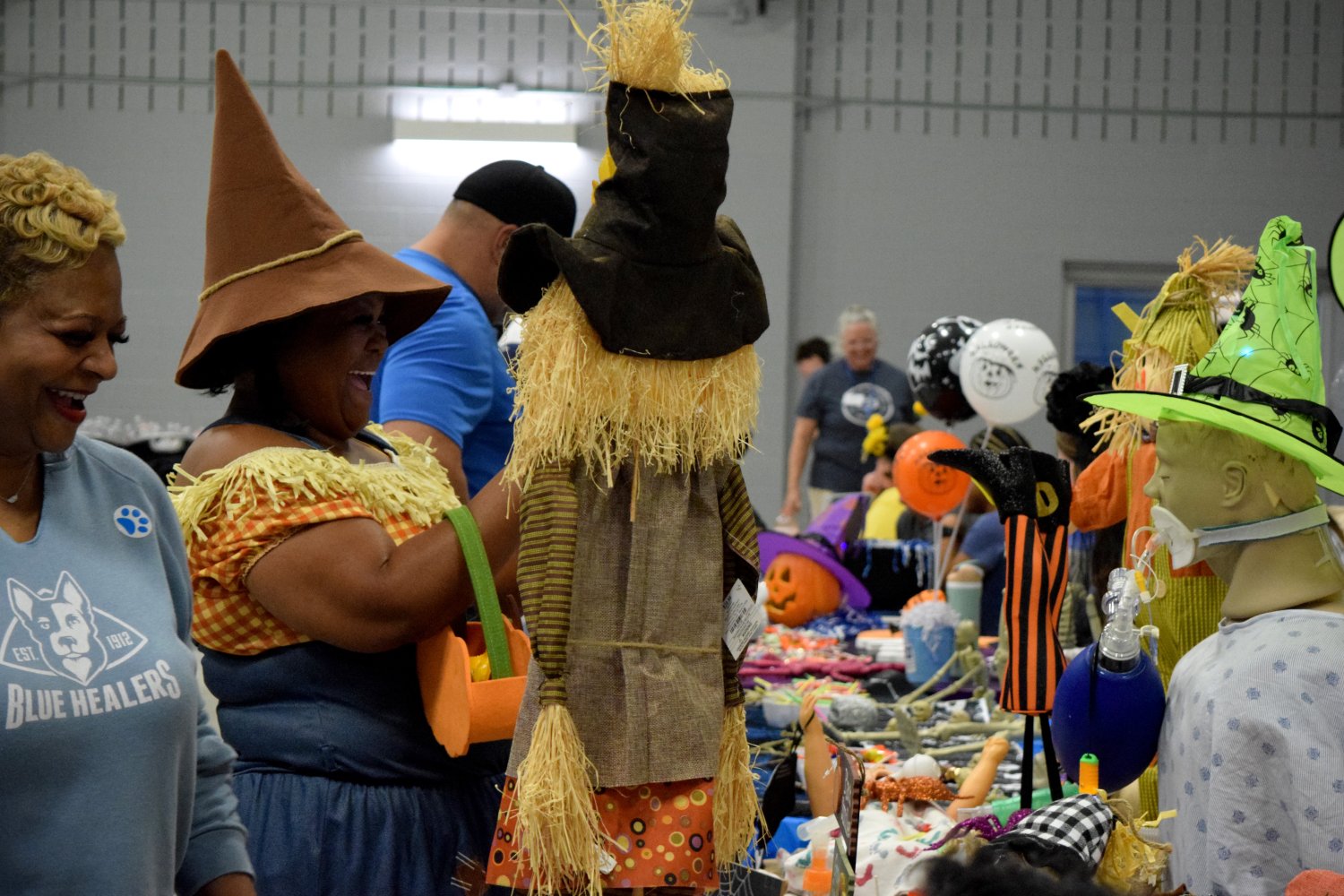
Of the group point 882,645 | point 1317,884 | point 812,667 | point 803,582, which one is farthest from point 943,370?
point 1317,884

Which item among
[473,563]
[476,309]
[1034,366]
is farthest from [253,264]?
[1034,366]

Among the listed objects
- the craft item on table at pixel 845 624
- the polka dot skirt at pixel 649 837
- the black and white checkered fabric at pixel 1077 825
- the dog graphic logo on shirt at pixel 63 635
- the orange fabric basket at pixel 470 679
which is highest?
the dog graphic logo on shirt at pixel 63 635

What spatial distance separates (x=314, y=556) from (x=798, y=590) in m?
3.71

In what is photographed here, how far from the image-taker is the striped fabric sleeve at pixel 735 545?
190 centimetres

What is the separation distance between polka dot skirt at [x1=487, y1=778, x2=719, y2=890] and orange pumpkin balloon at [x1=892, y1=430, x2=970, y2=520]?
127 inches

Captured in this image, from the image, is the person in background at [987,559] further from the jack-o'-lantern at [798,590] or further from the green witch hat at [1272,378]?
the green witch hat at [1272,378]

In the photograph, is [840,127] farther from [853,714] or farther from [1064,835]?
[1064,835]

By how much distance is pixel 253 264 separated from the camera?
1997 mm

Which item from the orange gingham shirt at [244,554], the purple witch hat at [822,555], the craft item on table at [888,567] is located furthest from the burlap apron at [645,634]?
the craft item on table at [888,567]

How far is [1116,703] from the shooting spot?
198 cm

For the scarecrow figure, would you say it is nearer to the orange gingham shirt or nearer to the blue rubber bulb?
the orange gingham shirt

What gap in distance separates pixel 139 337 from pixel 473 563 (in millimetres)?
8777

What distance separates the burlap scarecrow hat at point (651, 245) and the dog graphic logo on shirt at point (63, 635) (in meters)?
0.70

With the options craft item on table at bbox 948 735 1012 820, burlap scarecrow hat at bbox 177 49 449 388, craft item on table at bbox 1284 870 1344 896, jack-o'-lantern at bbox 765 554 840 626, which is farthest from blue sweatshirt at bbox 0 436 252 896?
jack-o'-lantern at bbox 765 554 840 626
